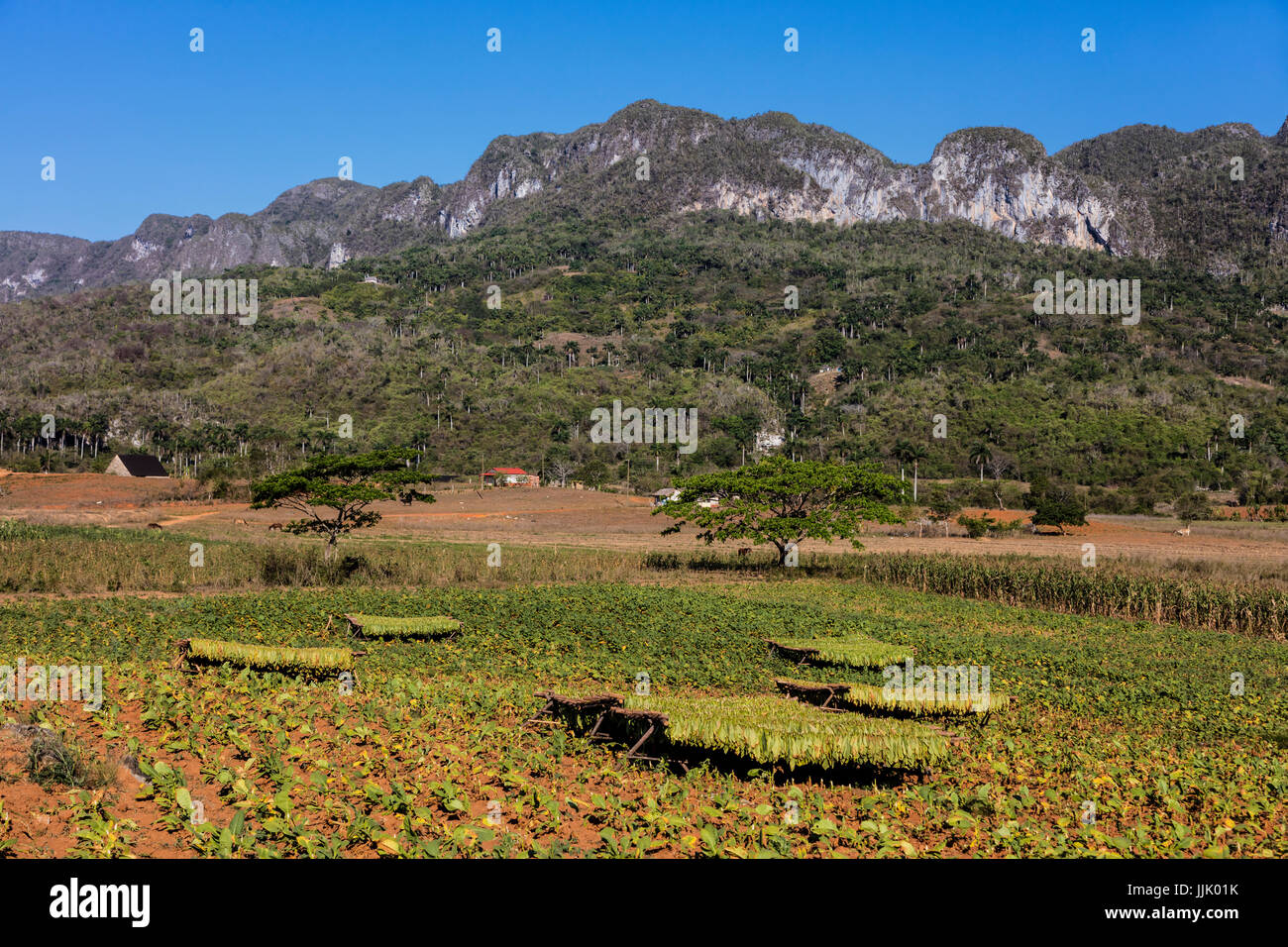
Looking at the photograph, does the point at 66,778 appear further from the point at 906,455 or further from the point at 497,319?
the point at 497,319

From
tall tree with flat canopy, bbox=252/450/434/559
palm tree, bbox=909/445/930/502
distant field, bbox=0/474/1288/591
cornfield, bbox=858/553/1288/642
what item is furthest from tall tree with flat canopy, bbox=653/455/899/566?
palm tree, bbox=909/445/930/502

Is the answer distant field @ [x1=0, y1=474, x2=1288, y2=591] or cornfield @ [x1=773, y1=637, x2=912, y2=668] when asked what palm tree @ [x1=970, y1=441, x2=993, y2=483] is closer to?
distant field @ [x1=0, y1=474, x2=1288, y2=591]

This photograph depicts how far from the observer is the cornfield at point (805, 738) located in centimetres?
713

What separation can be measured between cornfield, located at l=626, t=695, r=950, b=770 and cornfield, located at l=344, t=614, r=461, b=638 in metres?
7.39

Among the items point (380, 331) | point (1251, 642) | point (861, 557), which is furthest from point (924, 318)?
point (1251, 642)

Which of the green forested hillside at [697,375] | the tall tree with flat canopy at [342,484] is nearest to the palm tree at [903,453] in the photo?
the green forested hillside at [697,375]

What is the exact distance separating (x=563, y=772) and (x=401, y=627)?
312 inches

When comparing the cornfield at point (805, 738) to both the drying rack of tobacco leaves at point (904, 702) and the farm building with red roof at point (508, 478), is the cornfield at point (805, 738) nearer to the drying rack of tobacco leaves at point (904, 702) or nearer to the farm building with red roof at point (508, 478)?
the drying rack of tobacco leaves at point (904, 702)

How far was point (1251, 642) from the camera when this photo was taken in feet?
57.8

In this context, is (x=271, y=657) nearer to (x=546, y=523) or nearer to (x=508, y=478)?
(x=546, y=523)

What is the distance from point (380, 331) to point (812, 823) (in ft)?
510

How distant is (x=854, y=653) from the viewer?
1351 centimetres

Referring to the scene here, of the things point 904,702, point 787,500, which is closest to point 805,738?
point 904,702

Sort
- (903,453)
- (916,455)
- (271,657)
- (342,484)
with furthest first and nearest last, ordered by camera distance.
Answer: (916,455) → (903,453) → (342,484) → (271,657)
